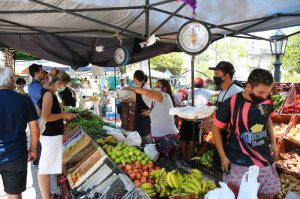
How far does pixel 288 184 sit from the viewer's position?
13.8 ft

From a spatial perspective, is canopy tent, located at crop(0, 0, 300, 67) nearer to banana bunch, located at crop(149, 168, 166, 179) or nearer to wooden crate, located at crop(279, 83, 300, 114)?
wooden crate, located at crop(279, 83, 300, 114)

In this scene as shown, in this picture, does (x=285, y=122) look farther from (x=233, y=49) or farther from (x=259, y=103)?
(x=233, y=49)

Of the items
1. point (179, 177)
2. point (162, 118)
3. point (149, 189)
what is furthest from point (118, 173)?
point (162, 118)

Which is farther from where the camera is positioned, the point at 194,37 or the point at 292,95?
the point at 292,95

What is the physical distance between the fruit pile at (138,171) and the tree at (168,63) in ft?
130

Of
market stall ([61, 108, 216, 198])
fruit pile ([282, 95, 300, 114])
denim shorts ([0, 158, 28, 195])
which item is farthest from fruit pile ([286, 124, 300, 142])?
denim shorts ([0, 158, 28, 195])

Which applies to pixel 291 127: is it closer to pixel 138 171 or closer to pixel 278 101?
pixel 278 101

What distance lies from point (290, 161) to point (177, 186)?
271 cm

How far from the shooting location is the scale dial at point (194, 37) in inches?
139

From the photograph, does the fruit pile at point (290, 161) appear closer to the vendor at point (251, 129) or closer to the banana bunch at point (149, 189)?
the vendor at point (251, 129)

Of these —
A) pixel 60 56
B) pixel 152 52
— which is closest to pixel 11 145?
pixel 152 52

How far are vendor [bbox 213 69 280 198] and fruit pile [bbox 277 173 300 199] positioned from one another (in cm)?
154

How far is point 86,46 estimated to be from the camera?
7527mm

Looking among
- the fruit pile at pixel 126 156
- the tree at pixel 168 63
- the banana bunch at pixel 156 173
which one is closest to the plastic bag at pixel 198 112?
the fruit pile at pixel 126 156
